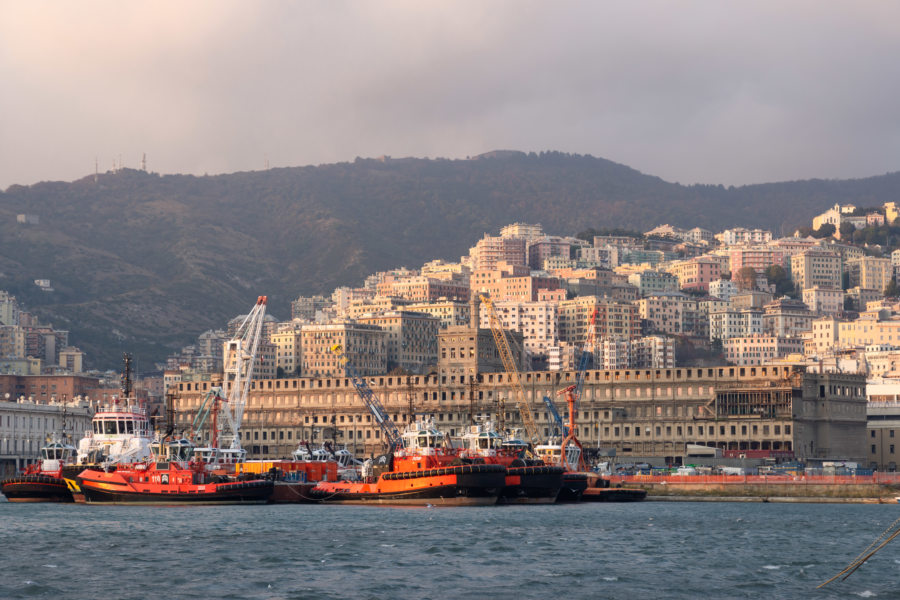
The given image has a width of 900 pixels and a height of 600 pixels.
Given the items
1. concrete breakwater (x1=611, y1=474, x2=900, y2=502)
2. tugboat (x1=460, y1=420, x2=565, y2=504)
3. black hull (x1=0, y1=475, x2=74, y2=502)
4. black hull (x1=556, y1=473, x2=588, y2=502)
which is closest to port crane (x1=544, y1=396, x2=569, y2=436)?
concrete breakwater (x1=611, y1=474, x2=900, y2=502)

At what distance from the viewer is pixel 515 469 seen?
109438 millimetres

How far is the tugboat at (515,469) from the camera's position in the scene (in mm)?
110000

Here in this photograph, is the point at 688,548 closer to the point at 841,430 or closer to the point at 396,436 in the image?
the point at 396,436

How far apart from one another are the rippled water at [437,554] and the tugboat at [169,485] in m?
4.39

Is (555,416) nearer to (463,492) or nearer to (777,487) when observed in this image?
(777,487)

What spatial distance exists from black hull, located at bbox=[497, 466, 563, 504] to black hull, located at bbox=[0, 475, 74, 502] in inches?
1422

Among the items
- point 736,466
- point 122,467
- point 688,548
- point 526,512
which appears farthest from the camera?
point 736,466

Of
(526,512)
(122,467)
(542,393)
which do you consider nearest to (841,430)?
(542,393)

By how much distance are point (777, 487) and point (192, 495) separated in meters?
50.4

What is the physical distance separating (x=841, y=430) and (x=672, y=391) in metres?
20.3

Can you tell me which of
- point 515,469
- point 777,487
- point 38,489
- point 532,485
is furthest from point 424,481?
point 777,487

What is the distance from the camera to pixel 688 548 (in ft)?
250

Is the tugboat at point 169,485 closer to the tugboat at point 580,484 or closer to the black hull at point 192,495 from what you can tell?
the black hull at point 192,495

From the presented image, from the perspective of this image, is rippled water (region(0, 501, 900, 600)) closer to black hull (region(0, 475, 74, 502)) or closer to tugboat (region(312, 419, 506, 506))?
tugboat (region(312, 419, 506, 506))
